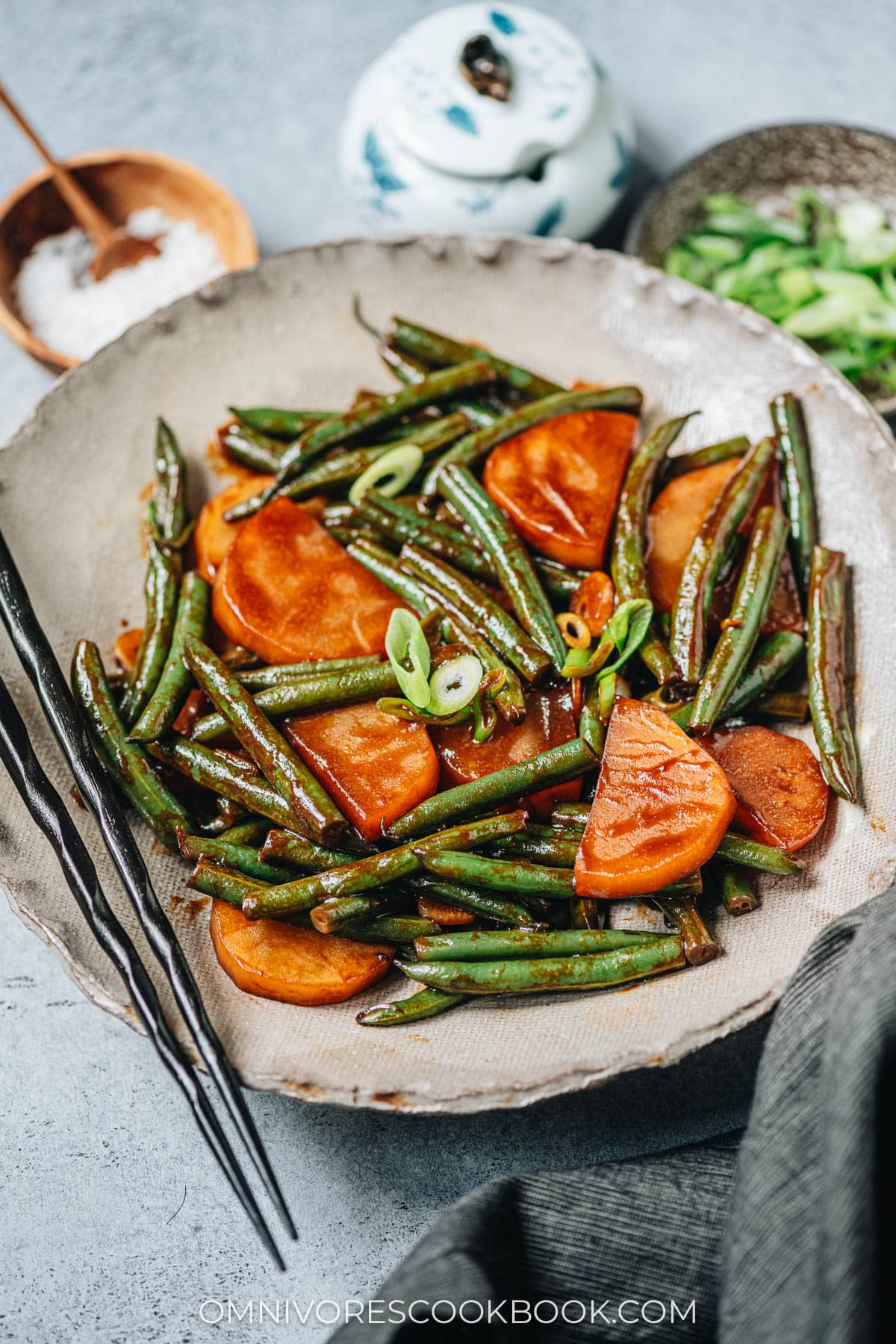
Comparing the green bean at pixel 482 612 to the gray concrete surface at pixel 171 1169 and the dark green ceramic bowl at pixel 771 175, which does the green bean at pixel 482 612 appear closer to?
the gray concrete surface at pixel 171 1169

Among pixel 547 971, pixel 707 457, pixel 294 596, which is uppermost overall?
pixel 294 596

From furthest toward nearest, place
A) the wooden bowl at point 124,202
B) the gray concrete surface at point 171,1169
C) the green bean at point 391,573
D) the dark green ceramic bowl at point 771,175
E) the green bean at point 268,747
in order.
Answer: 1. the wooden bowl at point 124,202
2. the dark green ceramic bowl at point 771,175
3. the green bean at point 391,573
4. the gray concrete surface at point 171,1169
5. the green bean at point 268,747

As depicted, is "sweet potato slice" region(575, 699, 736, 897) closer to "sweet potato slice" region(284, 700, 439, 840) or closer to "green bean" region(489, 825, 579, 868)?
"green bean" region(489, 825, 579, 868)

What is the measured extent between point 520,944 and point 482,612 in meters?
0.99

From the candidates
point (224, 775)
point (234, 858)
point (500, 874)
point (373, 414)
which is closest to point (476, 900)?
point (500, 874)

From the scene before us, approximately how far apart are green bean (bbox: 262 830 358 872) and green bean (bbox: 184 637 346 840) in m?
0.05

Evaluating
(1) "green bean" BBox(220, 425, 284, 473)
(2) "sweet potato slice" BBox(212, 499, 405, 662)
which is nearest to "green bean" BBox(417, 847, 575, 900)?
(2) "sweet potato slice" BBox(212, 499, 405, 662)

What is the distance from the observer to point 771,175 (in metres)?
5.16

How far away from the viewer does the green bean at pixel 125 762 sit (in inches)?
123

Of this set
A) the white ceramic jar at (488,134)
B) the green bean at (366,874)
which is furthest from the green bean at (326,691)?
the white ceramic jar at (488,134)

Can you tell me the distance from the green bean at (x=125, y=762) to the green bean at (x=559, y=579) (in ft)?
4.29

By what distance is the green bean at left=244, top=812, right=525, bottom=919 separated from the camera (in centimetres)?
286

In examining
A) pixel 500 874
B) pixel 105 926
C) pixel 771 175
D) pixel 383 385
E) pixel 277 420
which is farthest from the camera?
pixel 771 175

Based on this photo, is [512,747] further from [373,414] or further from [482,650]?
[373,414]
